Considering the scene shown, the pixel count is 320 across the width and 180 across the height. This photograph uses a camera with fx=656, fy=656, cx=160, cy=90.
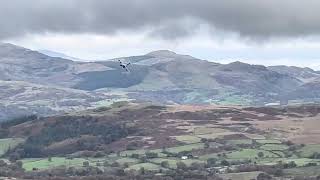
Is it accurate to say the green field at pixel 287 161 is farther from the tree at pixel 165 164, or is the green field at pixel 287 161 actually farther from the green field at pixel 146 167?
the green field at pixel 146 167

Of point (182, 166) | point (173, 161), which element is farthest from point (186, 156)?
point (182, 166)

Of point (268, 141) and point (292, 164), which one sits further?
point (268, 141)

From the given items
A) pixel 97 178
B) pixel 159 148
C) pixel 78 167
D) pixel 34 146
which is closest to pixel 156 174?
pixel 97 178

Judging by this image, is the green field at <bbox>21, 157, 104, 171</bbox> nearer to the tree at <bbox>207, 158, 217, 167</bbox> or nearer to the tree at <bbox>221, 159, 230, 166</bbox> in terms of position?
the tree at <bbox>207, 158, 217, 167</bbox>

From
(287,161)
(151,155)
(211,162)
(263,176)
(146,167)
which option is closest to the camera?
(263,176)

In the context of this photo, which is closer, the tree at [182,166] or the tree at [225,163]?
the tree at [182,166]

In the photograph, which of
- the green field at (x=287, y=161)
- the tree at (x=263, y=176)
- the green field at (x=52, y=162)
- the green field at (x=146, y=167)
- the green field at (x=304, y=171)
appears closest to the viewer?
the tree at (x=263, y=176)

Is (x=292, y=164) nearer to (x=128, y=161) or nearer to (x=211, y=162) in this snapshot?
(x=211, y=162)

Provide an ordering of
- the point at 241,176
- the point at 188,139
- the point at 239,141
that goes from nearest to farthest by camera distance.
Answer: the point at 241,176, the point at 239,141, the point at 188,139

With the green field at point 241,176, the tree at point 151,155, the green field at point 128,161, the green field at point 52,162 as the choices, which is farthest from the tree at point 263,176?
the green field at point 52,162

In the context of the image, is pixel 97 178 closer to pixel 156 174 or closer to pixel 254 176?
pixel 156 174

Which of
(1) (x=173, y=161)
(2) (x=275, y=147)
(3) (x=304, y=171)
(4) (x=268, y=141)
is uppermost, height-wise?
(4) (x=268, y=141)

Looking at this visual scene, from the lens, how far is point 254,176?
13425cm

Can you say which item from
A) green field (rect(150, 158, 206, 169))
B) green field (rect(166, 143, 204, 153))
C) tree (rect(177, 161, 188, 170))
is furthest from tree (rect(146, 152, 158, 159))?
tree (rect(177, 161, 188, 170))
